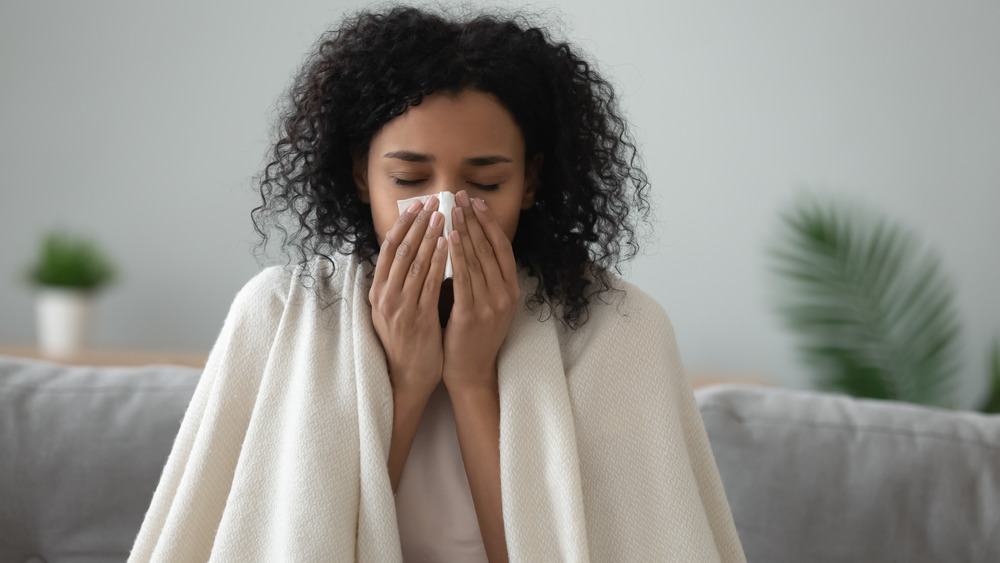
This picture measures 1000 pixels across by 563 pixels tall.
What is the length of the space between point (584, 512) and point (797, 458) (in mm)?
591

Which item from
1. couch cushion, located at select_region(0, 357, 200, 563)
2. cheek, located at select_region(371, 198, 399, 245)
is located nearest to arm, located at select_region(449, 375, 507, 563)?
cheek, located at select_region(371, 198, 399, 245)

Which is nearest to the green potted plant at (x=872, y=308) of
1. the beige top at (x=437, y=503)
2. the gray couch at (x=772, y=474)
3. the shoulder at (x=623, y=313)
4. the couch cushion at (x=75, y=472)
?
the gray couch at (x=772, y=474)

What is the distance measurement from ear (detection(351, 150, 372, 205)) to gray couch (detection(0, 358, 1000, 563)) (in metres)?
0.63

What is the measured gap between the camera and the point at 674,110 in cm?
249

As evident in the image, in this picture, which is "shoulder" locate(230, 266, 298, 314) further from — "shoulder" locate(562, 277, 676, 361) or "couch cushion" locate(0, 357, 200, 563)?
"couch cushion" locate(0, 357, 200, 563)

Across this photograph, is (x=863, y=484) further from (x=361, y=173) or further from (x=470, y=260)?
(x=361, y=173)

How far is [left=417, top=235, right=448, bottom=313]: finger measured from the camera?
97 centimetres

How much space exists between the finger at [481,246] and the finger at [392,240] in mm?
55

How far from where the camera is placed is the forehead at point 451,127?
0.96 m

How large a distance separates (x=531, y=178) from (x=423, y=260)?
0.65 feet

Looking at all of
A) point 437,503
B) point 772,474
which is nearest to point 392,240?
→ point 437,503

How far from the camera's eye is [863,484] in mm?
1401

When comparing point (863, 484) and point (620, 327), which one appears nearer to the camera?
point (620, 327)

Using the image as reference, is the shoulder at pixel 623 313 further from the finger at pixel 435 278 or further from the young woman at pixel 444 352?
the finger at pixel 435 278
